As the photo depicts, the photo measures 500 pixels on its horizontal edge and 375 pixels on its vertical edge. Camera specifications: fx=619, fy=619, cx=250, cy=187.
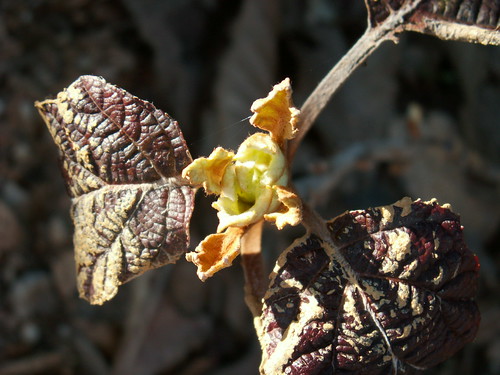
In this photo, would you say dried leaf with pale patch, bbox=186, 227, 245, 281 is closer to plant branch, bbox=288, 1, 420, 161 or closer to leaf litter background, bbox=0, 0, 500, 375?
plant branch, bbox=288, 1, 420, 161

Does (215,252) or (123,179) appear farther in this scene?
(123,179)

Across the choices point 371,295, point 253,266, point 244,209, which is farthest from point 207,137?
point 371,295

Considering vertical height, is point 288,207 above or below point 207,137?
below

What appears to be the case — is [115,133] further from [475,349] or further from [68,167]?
[475,349]

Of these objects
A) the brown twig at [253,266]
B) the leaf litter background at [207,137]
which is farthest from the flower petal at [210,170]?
the leaf litter background at [207,137]

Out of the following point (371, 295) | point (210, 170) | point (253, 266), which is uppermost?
point (210, 170)

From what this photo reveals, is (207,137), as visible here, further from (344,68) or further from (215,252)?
(215,252)

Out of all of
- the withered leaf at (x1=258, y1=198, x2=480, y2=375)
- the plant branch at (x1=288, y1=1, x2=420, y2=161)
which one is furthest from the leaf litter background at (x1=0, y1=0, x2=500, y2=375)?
the withered leaf at (x1=258, y1=198, x2=480, y2=375)

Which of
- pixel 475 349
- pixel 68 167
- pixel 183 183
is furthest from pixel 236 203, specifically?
pixel 475 349
